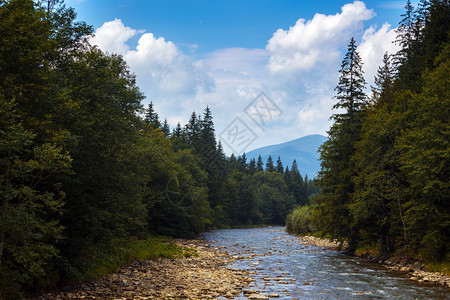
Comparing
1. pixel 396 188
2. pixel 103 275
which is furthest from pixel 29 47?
pixel 396 188

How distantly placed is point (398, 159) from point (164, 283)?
1892 cm

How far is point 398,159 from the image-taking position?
25969mm

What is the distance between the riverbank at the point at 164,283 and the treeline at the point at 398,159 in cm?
1202

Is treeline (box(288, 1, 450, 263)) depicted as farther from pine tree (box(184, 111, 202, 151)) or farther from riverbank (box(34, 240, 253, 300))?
pine tree (box(184, 111, 202, 151))

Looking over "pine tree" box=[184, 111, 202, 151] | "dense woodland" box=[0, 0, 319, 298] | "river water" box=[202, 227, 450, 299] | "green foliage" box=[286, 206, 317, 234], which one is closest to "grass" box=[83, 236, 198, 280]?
"dense woodland" box=[0, 0, 319, 298]

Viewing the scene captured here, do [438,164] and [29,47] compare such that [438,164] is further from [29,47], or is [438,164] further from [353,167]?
[29,47]

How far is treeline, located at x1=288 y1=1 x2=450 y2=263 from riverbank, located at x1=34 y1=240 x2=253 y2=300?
39.4 ft

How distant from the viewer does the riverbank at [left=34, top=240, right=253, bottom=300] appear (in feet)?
49.2

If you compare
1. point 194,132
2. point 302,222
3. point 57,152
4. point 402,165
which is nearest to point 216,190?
point 194,132

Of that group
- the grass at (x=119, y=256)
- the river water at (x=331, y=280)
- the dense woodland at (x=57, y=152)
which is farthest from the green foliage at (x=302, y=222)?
the dense woodland at (x=57, y=152)

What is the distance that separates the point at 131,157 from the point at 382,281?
15.9 m

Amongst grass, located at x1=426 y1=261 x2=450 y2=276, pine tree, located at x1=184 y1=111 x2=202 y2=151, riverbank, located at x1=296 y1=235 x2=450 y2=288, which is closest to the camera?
riverbank, located at x1=296 y1=235 x2=450 y2=288

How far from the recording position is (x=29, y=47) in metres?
12.5

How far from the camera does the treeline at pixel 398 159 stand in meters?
21.4
